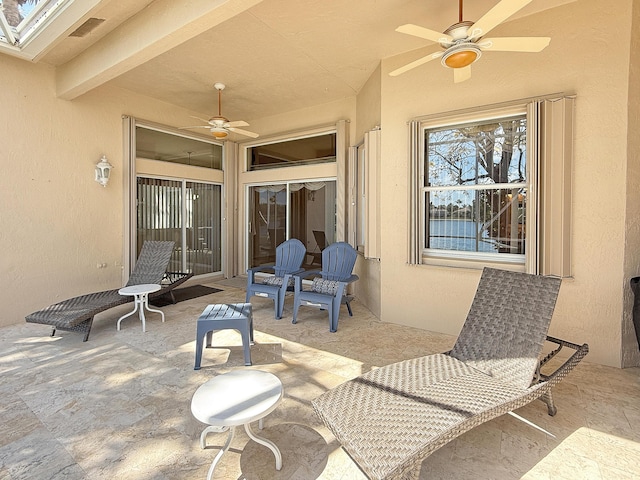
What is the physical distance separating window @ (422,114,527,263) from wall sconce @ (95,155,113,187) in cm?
459

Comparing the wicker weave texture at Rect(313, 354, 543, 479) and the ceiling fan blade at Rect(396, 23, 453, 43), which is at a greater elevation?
the ceiling fan blade at Rect(396, 23, 453, 43)

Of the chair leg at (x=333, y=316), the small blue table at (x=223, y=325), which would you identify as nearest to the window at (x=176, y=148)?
the small blue table at (x=223, y=325)

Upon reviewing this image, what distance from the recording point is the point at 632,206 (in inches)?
118

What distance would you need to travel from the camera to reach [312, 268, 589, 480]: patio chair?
1.52m

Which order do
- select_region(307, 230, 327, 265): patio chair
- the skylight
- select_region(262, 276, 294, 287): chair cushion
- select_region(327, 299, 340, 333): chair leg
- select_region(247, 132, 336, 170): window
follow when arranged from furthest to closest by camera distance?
select_region(307, 230, 327, 265): patio chair
select_region(247, 132, 336, 170): window
select_region(262, 276, 294, 287): chair cushion
select_region(327, 299, 340, 333): chair leg
the skylight

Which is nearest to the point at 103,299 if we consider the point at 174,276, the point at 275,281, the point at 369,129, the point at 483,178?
the point at 174,276

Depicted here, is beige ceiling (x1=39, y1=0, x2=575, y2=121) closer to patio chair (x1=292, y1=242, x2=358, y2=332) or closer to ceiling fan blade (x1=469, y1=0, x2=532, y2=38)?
ceiling fan blade (x1=469, y1=0, x2=532, y2=38)

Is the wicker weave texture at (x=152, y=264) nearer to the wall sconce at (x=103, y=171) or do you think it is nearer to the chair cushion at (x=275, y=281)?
the wall sconce at (x=103, y=171)

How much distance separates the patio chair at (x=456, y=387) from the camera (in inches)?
59.9

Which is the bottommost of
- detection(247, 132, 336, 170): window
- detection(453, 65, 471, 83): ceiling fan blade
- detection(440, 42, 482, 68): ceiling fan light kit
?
detection(440, 42, 482, 68): ceiling fan light kit

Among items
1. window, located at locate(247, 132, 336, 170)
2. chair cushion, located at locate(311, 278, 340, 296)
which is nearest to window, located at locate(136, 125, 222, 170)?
window, located at locate(247, 132, 336, 170)

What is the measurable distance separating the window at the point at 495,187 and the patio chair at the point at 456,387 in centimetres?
99

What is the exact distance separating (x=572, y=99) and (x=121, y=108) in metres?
6.04

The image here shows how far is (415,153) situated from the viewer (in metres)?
3.94
